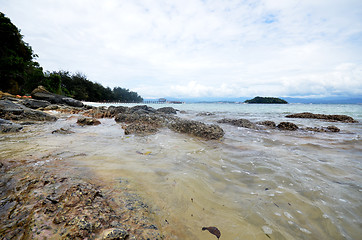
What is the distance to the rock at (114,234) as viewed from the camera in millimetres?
955

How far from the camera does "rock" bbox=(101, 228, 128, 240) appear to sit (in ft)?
3.13

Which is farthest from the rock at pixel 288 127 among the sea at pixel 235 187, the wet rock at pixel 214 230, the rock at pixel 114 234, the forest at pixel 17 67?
the forest at pixel 17 67

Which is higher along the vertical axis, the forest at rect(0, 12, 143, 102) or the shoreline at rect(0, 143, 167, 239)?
the forest at rect(0, 12, 143, 102)

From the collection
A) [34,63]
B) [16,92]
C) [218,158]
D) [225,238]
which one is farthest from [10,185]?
[34,63]

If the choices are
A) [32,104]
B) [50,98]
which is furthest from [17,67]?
[32,104]

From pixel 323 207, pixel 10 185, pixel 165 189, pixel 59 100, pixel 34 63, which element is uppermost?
pixel 34 63

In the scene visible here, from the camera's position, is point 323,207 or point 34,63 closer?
point 323,207

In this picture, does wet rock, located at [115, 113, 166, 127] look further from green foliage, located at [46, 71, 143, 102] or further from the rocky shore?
green foliage, located at [46, 71, 143, 102]

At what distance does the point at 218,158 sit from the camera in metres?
3.14

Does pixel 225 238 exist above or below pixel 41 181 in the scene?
below

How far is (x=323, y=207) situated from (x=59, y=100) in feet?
73.4

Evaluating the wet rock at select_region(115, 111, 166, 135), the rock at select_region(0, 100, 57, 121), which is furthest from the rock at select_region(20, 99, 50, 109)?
the wet rock at select_region(115, 111, 166, 135)

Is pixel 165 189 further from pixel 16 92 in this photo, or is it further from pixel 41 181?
pixel 16 92

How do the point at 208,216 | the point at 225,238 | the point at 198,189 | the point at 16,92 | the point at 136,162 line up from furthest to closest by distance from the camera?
the point at 16,92 < the point at 136,162 < the point at 198,189 < the point at 208,216 < the point at 225,238
